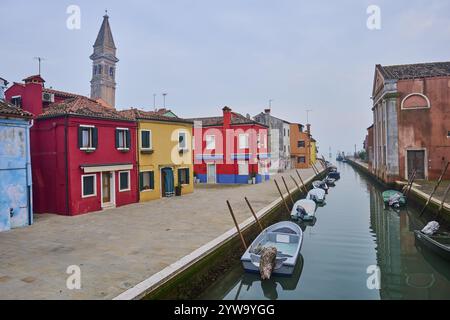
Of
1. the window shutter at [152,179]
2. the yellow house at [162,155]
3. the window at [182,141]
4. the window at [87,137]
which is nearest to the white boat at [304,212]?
the yellow house at [162,155]

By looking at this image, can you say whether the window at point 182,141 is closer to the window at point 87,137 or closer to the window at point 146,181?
the window at point 146,181

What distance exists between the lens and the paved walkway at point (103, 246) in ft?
26.2

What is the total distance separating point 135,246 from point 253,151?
2342cm

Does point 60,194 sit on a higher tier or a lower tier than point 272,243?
higher

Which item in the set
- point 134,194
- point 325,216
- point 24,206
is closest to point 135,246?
point 24,206

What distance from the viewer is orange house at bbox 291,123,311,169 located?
2392 inches

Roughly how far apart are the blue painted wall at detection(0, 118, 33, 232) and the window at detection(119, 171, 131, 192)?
5866mm

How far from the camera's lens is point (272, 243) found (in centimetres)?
1399

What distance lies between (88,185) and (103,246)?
7.79 m

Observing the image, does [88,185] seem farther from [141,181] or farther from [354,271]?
[354,271]

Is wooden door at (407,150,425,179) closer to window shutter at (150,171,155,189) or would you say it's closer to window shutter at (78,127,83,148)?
window shutter at (150,171,155,189)

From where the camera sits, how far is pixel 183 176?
26359mm

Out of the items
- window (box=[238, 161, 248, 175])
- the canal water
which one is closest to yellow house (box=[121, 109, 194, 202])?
window (box=[238, 161, 248, 175])
